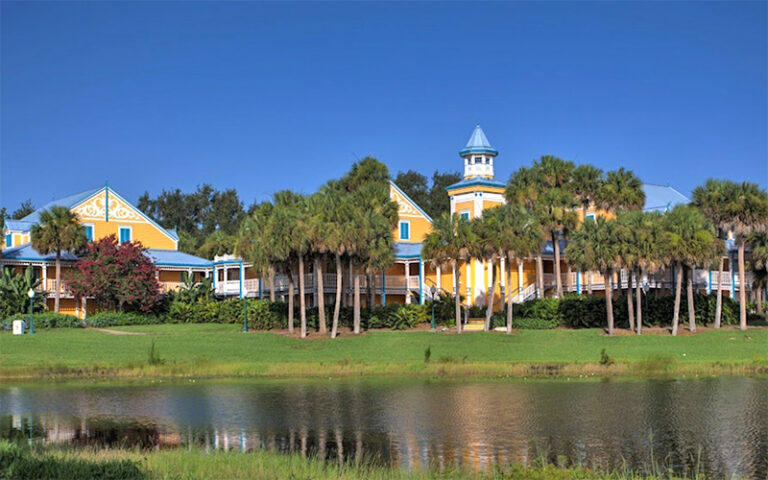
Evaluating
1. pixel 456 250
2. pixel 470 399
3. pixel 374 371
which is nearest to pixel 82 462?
pixel 470 399

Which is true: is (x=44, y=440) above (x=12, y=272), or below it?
below

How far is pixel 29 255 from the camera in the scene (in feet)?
211

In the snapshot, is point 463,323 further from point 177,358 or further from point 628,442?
point 628,442

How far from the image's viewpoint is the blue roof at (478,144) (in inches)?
2798

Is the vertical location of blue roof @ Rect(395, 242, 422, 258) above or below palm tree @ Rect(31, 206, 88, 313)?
below

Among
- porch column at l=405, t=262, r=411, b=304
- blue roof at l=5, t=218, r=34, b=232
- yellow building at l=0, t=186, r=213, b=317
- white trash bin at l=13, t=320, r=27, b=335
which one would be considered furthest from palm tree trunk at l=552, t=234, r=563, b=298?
blue roof at l=5, t=218, r=34, b=232

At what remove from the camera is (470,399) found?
32.4m

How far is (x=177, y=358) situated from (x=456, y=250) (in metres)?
16.2

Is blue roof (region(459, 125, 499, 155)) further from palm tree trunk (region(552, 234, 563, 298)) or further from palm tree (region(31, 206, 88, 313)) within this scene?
palm tree (region(31, 206, 88, 313))

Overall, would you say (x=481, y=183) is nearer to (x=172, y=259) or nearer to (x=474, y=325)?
(x=474, y=325)

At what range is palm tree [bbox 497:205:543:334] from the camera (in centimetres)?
5228

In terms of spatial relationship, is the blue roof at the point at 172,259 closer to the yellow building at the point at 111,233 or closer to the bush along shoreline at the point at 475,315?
the yellow building at the point at 111,233

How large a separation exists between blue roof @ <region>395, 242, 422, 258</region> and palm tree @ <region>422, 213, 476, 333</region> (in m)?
10.4

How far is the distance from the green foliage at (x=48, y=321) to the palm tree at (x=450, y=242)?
2018 centimetres
